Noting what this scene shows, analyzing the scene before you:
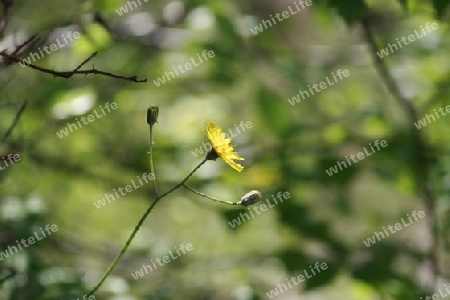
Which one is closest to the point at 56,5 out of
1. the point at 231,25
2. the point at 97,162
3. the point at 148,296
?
the point at 97,162

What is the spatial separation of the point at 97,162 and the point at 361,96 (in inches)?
43.5

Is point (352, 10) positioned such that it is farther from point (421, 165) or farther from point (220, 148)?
point (421, 165)

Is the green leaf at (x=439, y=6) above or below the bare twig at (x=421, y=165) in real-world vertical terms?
above

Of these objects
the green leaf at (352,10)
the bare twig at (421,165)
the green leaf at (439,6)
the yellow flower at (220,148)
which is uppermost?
the green leaf at (352,10)

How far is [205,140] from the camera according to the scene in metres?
2.30

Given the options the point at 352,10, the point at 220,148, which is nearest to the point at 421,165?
the point at 352,10

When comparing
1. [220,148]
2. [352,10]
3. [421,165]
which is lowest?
[421,165]

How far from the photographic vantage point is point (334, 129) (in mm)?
2027

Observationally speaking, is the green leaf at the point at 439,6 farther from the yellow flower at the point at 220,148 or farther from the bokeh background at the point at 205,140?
the yellow flower at the point at 220,148

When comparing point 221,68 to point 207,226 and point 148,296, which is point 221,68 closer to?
point 148,296

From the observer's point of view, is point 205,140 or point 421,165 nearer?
point 421,165

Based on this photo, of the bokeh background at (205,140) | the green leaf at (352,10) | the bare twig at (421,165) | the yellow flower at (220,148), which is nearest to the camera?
the yellow flower at (220,148)

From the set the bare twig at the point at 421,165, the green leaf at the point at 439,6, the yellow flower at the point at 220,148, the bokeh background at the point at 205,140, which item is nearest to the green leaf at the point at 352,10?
the bokeh background at the point at 205,140

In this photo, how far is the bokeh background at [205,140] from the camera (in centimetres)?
163
